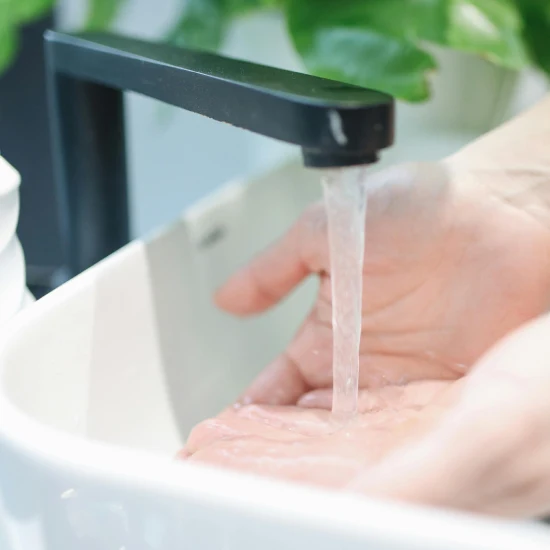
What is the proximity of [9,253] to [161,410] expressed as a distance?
13 cm

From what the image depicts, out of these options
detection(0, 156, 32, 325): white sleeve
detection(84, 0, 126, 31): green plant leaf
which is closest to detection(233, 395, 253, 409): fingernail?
detection(0, 156, 32, 325): white sleeve

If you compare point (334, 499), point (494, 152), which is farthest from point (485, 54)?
point (334, 499)

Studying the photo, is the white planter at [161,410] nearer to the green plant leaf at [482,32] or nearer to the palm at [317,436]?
the palm at [317,436]

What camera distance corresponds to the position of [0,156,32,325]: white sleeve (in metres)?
0.31

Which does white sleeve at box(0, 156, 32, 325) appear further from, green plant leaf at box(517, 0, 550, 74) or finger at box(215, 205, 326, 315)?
green plant leaf at box(517, 0, 550, 74)

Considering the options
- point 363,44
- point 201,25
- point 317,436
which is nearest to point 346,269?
point 317,436

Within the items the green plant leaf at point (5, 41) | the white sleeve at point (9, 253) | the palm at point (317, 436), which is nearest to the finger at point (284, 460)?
the palm at point (317, 436)

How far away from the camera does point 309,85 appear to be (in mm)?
260

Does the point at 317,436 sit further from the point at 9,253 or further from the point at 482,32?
the point at 482,32

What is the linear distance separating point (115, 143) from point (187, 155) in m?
0.33

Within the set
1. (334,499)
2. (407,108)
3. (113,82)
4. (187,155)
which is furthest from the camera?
(187,155)

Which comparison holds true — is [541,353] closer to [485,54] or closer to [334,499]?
[334,499]

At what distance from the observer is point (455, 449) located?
0.72 feet

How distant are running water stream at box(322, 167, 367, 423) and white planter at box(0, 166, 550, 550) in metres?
0.11
